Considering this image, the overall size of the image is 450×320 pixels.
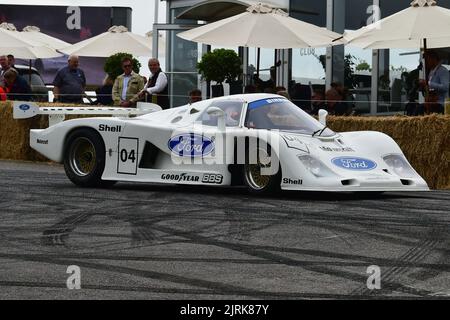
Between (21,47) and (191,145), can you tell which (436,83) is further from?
(21,47)

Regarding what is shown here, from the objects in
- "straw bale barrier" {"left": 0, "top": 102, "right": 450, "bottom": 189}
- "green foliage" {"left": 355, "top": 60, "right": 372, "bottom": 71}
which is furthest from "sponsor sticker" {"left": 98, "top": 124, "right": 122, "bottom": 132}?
"green foliage" {"left": 355, "top": 60, "right": 372, "bottom": 71}

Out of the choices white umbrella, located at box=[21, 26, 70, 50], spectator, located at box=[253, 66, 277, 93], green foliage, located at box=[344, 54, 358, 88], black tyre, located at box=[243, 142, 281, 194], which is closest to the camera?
black tyre, located at box=[243, 142, 281, 194]

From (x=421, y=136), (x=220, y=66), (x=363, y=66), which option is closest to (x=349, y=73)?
(x=363, y=66)

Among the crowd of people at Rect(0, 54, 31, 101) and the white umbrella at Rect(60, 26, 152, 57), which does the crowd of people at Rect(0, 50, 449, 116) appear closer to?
the crowd of people at Rect(0, 54, 31, 101)

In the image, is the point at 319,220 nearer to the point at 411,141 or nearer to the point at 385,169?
the point at 385,169

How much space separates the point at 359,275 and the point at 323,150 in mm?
5013

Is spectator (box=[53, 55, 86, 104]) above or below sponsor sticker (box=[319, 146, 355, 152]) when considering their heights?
above

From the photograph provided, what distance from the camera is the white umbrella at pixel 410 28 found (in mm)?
16672

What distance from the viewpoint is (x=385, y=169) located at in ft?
40.5

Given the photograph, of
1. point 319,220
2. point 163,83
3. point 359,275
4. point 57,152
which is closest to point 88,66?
point 163,83

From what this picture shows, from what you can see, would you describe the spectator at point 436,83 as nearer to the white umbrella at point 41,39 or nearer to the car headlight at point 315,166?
the car headlight at point 315,166

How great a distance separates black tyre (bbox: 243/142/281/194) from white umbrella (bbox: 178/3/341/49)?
21.9 ft

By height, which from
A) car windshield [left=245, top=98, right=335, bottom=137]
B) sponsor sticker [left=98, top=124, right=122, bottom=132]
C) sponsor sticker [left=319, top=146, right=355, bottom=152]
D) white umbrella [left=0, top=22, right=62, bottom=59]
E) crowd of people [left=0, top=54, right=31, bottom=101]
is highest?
white umbrella [left=0, top=22, right=62, bottom=59]

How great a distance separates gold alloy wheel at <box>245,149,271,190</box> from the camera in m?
12.2
